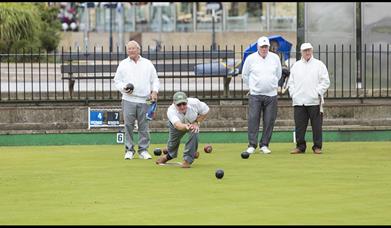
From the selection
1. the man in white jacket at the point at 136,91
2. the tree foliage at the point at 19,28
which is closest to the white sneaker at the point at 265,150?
the man in white jacket at the point at 136,91

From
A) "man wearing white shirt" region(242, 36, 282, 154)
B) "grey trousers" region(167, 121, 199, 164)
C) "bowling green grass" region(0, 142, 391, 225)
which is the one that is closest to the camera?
"bowling green grass" region(0, 142, 391, 225)

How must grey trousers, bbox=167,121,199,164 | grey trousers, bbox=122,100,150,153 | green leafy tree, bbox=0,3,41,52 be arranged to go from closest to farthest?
grey trousers, bbox=167,121,199,164, grey trousers, bbox=122,100,150,153, green leafy tree, bbox=0,3,41,52

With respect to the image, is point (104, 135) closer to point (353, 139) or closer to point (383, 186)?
point (353, 139)

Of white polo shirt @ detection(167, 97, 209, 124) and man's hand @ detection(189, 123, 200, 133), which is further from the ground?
white polo shirt @ detection(167, 97, 209, 124)

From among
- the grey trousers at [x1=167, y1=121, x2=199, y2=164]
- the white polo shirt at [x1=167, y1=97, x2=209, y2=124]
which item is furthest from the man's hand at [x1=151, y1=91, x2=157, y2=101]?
the white polo shirt at [x1=167, y1=97, x2=209, y2=124]

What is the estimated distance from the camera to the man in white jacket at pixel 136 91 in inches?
764

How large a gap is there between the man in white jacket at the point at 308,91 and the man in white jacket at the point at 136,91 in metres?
2.49

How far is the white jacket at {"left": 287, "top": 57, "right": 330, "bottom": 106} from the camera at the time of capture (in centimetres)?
2045

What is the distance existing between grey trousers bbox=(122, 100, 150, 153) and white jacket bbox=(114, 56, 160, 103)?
9cm

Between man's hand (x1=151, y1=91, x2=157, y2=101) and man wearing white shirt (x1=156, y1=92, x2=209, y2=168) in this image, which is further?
man's hand (x1=151, y1=91, x2=157, y2=101)

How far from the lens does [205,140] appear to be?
23.3 meters

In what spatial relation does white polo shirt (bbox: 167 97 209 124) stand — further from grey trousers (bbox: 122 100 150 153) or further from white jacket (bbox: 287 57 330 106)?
white jacket (bbox: 287 57 330 106)

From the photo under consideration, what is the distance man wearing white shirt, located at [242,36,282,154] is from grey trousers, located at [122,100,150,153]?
1842 millimetres

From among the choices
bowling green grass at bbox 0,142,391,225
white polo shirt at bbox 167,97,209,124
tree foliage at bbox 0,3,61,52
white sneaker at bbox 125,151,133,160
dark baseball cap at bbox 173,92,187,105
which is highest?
tree foliage at bbox 0,3,61,52
